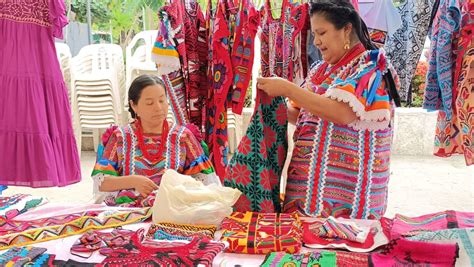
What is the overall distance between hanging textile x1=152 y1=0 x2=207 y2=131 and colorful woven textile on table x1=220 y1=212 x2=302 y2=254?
160 cm

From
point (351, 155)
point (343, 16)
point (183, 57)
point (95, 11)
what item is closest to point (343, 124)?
point (351, 155)

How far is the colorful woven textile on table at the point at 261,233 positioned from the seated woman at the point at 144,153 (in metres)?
0.59

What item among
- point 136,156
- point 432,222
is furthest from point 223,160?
point 432,222

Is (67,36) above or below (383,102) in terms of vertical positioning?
above

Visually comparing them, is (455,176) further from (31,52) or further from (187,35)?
(31,52)

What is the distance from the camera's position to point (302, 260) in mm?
1272

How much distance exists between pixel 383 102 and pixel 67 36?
5.74 meters

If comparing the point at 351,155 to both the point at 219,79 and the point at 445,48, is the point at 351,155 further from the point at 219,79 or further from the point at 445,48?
the point at 219,79

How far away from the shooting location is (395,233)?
4.54ft

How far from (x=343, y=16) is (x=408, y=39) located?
5.33 feet

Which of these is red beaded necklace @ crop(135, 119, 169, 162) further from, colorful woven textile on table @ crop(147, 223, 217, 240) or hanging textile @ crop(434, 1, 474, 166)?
hanging textile @ crop(434, 1, 474, 166)

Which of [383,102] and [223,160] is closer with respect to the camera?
[383,102]

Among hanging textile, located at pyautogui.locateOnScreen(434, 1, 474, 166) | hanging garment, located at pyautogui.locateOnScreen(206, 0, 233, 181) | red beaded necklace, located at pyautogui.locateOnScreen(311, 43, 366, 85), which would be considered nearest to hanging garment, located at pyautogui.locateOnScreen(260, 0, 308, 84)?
hanging garment, located at pyautogui.locateOnScreen(206, 0, 233, 181)

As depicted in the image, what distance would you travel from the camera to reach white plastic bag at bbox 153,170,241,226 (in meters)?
1.60
